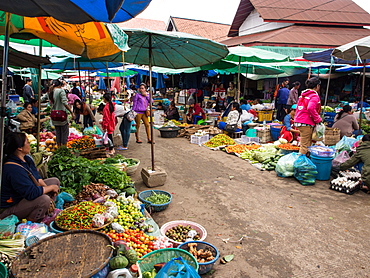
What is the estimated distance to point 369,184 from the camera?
5293 millimetres

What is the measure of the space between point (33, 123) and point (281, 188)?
8040mm

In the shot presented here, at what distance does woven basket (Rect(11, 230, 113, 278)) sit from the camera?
92.8 inches

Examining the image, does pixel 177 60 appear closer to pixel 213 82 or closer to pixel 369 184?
pixel 369 184

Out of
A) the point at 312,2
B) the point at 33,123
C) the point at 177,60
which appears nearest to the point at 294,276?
the point at 177,60

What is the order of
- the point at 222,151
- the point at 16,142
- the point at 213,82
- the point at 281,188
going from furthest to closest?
the point at 213,82 < the point at 222,151 < the point at 281,188 < the point at 16,142

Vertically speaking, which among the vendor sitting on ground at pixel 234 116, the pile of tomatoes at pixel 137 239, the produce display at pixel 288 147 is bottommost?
the pile of tomatoes at pixel 137 239

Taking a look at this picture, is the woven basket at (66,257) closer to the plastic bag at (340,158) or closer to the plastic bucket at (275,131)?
Result: the plastic bag at (340,158)

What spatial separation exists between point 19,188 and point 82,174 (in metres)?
1.56

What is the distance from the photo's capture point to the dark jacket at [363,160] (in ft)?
17.5

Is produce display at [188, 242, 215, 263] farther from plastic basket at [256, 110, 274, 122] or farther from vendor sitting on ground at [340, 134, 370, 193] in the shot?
plastic basket at [256, 110, 274, 122]

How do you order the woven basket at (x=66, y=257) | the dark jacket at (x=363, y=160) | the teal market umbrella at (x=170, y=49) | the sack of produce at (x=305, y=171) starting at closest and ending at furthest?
the woven basket at (x=66, y=257) < the teal market umbrella at (x=170, y=49) < the dark jacket at (x=363, y=160) < the sack of produce at (x=305, y=171)

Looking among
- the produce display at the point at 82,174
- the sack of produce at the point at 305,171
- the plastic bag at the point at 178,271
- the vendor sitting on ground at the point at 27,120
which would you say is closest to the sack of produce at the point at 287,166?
the sack of produce at the point at 305,171

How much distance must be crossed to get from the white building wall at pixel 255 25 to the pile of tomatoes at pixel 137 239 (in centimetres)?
1896

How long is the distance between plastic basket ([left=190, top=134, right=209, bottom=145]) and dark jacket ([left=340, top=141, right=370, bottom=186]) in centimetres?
473
